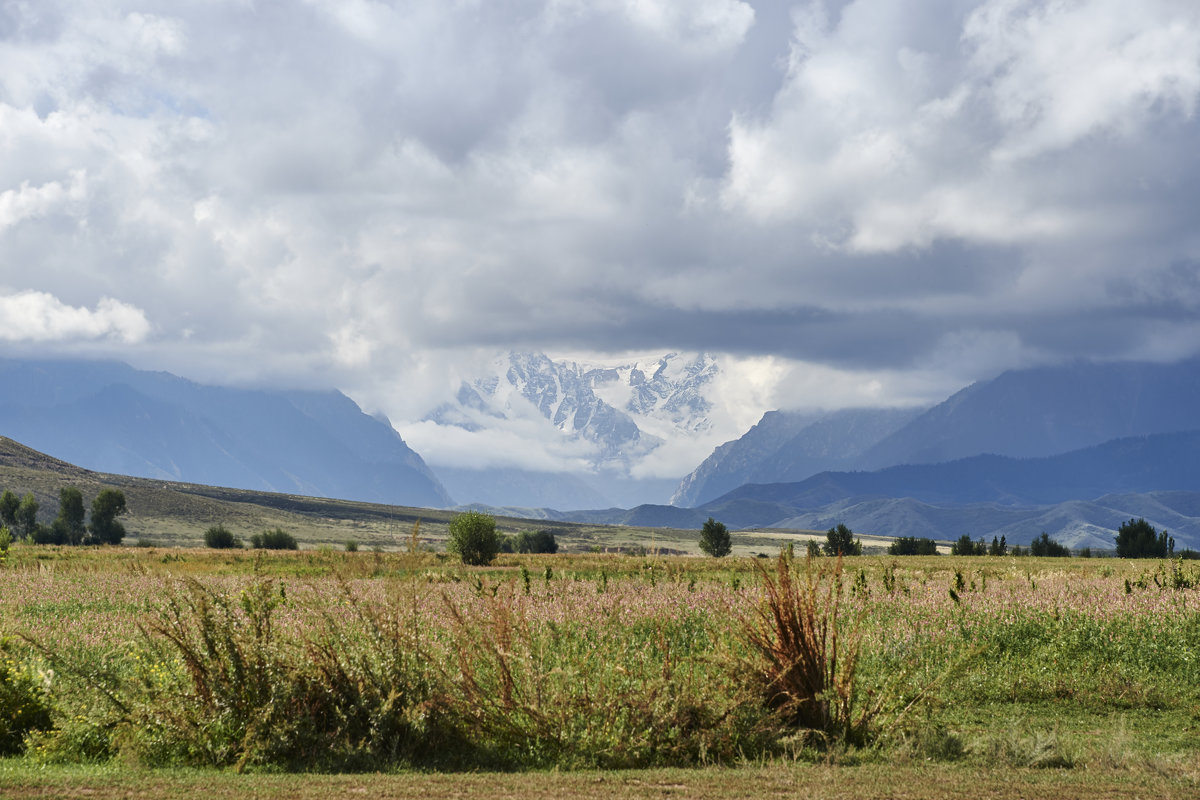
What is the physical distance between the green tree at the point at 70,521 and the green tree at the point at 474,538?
276 ft

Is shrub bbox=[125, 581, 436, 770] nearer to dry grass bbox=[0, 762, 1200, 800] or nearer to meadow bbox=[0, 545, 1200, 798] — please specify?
meadow bbox=[0, 545, 1200, 798]

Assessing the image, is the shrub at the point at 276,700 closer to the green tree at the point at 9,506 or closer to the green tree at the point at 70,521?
the green tree at the point at 70,521

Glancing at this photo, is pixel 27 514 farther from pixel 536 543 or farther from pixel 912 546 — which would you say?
pixel 912 546

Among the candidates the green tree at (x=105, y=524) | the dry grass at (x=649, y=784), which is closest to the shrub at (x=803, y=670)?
the dry grass at (x=649, y=784)

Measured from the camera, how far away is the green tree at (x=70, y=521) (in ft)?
405

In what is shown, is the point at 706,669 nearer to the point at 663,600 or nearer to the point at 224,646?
the point at 224,646

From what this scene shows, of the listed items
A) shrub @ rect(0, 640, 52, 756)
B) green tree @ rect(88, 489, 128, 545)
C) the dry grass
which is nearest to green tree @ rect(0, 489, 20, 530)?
green tree @ rect(88, 489, 128, 545)

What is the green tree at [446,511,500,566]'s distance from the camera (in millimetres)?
59938

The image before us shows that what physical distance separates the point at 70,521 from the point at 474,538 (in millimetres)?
92950

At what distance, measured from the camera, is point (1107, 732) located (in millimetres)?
14266

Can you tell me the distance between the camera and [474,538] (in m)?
60.3

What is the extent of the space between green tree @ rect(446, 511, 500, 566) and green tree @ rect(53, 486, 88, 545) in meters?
84.0

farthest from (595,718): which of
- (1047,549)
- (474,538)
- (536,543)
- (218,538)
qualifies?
(1047,549)

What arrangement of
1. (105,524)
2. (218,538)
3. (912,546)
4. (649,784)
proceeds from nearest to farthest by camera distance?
(649,784) → (218,538) → (105,524) → (912,546)
